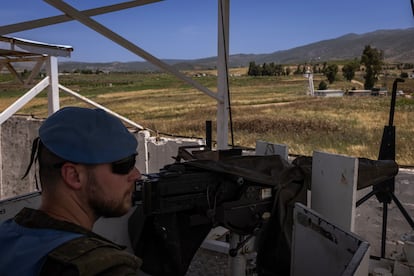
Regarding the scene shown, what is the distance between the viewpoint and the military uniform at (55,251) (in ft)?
3.10

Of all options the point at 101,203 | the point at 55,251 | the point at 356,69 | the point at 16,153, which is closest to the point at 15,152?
the point at 16,153

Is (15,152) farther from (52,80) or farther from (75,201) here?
(75,201)

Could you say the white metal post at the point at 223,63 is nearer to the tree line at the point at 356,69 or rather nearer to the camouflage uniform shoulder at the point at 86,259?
the camouflage uniform shoulder at the point at 86,259

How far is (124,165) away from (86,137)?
13cm

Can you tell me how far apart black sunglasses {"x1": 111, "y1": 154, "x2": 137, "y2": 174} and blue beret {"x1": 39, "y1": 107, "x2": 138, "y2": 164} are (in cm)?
1

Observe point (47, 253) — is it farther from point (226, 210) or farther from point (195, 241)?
point (195, 241)

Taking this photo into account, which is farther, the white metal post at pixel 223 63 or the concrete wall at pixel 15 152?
the concrete wall at pixel 15 152

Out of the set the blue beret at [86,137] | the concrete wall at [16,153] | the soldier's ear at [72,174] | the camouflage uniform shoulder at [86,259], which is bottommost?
the concrete wall at [16,153]

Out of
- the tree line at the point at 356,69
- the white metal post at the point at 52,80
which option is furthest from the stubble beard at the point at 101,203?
the tree line at the point at 356,69

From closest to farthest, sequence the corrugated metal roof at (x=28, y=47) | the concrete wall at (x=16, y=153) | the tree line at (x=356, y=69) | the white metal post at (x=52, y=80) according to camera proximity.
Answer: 1. the corrugated metal roof at (x=28, y=47)
2. the white metal post at (x=52, y=80)
3. the concrete wall at (x=16, y=153)
4. the tree line at (x=356, y=69)

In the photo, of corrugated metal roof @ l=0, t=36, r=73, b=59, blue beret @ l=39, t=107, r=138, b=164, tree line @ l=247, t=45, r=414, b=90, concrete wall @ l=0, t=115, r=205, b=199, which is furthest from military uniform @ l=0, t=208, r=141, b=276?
tree line @ l=247, t=45, r=414, b=90

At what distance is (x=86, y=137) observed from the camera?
1100 mm

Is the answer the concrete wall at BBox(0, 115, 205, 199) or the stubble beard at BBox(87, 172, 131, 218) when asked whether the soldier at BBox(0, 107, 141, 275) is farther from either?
the concrete wall at BBox(0, 115, 205, 199)

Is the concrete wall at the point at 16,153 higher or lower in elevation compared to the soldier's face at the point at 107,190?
lower
